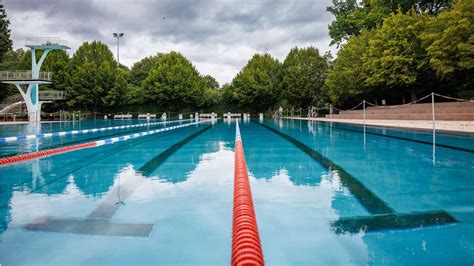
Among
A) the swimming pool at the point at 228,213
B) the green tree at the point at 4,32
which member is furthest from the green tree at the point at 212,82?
the swimming pool at the point at 228,213

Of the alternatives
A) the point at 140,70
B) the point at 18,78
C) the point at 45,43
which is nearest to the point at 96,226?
the point at 18,78

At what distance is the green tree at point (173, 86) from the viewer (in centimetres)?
4472

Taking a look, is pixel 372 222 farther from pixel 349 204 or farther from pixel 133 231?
pixel 133 231

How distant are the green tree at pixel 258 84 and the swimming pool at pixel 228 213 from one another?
133 feet

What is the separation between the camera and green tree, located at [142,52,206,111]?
147 ft

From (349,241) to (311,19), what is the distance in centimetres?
2798

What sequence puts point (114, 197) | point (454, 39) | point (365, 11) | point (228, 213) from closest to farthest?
point (228, 213), point (114, 197), point (454, 39), point (365, 11)

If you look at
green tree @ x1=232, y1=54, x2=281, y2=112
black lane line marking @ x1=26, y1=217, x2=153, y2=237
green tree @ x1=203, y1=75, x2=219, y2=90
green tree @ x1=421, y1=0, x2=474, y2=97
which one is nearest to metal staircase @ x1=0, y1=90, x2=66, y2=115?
green tree @ x1=232, y1=54, x2=281, y2=112

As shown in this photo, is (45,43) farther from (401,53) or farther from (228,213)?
(228,213)

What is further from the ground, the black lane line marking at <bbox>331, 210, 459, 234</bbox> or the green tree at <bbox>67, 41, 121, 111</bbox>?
the green tree at <bbox>67, 41, 121, 111</bbox>

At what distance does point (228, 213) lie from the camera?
10.5 feet

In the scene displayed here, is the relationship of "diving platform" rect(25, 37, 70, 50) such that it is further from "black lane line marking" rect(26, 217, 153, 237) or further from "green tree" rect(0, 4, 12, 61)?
"black lane line marking" rect(26, 217, 153, 237)

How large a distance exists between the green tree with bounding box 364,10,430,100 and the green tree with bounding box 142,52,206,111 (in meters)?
27.1

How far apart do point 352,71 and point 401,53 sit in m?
5.53
